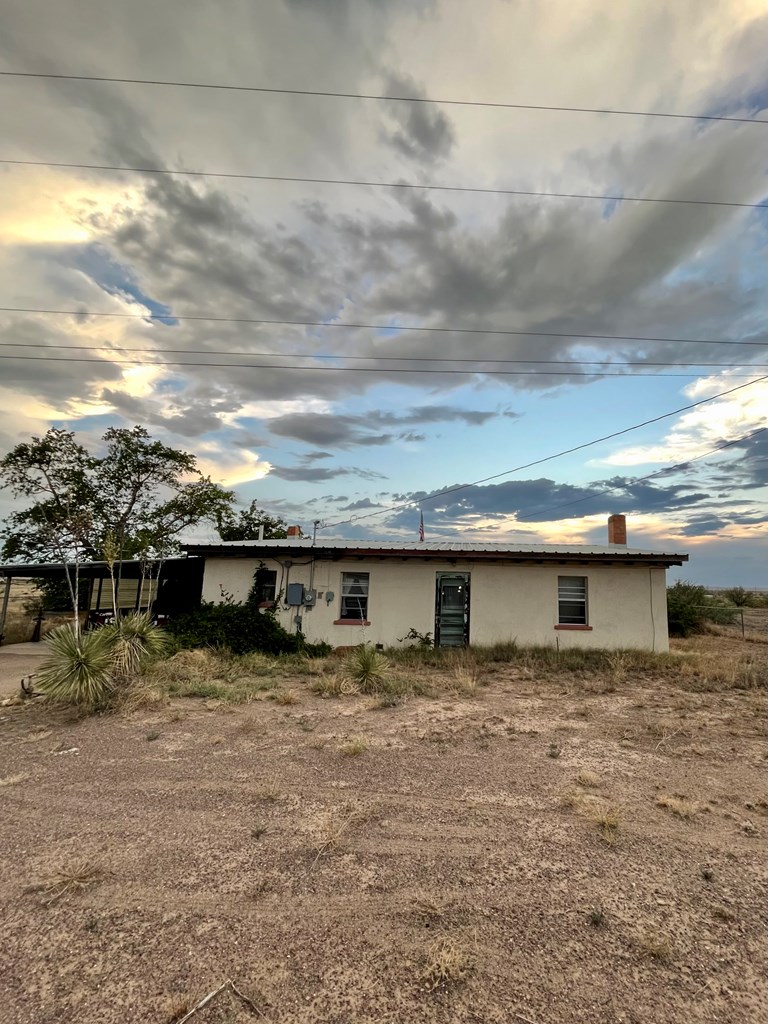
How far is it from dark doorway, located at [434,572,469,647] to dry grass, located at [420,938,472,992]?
11885mm

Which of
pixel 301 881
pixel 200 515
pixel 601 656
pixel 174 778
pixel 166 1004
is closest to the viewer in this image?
pixel 166 1004

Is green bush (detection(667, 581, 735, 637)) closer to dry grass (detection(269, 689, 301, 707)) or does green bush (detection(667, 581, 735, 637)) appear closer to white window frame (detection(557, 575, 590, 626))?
white window frame (detection(557, 575, 590, 626))

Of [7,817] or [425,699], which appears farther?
[425,699]

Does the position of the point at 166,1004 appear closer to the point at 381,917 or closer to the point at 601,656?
the point at 381,917

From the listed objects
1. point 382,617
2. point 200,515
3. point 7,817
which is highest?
point 200,515

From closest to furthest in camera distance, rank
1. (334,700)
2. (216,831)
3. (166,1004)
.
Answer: (166,1004), (216,831), (334,700)

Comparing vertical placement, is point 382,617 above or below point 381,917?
above

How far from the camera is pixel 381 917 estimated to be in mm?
3373

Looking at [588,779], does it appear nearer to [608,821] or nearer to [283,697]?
[608,821]

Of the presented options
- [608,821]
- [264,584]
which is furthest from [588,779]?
[264,584]

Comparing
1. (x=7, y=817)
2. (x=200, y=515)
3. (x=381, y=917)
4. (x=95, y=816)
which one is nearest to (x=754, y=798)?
(x=381, y=917)

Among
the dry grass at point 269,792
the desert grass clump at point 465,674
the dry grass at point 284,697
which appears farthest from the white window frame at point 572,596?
the dry grass at point 269,792

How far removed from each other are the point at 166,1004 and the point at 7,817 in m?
3.21

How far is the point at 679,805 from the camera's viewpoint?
497cm
